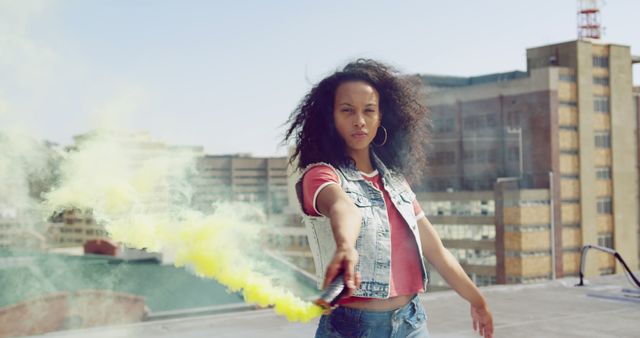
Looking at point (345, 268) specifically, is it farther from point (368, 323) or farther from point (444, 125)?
point (444, 125)

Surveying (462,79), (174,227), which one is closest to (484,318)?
(174,227)

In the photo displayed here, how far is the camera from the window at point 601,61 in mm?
81450

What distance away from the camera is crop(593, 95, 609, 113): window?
83.1 meters

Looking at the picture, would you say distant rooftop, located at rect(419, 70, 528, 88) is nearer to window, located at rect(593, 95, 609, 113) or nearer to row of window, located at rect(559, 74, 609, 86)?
row of window, located at rect(559, 74, 609, 86)

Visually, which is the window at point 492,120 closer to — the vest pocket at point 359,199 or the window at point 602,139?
the window at point 602,139

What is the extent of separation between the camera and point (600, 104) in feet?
274

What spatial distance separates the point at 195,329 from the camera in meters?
7.19

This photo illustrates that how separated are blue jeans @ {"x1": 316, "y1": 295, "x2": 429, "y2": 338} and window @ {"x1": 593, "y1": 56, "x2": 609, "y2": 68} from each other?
8560 centimetres

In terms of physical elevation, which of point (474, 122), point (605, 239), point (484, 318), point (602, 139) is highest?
point (474, 122)

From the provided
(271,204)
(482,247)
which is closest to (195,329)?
(482,247)

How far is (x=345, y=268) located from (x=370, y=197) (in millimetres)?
676

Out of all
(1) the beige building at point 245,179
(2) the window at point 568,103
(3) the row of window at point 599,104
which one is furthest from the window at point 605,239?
(1) the beige building at point 245,179

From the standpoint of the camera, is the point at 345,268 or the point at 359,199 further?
the point at 359,199

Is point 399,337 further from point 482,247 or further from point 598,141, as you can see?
point 598,141
